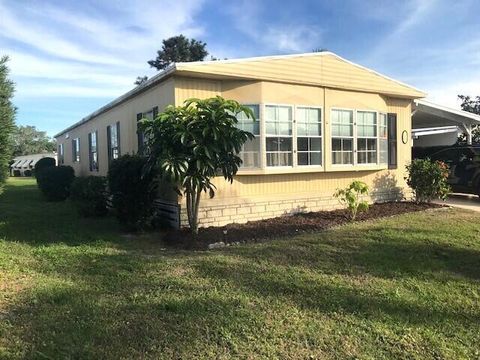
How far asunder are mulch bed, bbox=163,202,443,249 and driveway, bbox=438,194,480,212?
1455mm

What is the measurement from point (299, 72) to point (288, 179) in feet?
7.68

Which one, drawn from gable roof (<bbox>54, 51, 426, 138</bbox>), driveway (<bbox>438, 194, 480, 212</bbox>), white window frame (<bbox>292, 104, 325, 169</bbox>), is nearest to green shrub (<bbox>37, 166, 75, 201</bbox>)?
gable roof (<bbox>54, 51, 426, 138</bbox>)

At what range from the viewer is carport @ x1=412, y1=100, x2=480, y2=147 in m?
15.5

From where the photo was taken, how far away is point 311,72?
33.0 feet

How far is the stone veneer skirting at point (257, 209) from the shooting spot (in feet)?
28.7

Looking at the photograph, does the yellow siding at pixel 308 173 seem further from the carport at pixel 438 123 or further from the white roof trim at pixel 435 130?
the white roof trim at pixel 435 130

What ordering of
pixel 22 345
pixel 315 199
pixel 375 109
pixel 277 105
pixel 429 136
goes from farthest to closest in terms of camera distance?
pixel 429 136 < pixel 375 109 < pixel 315 199 < pixel 277 105 < pixel 22 345

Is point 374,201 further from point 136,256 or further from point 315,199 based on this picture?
point 136,256

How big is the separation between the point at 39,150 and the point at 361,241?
84.1m

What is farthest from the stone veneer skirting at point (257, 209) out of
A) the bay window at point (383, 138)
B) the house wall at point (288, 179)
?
the bay window at point (383, 138)

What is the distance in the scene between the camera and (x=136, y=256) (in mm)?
6582

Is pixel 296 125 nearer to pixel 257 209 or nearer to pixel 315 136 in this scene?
pixel 315 136

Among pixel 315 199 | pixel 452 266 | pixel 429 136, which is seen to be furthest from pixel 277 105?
pixel 429 136

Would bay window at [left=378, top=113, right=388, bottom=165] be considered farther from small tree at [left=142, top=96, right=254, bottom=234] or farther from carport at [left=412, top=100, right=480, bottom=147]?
small tree at [left=142, top=96, right=254, bottom=234]
